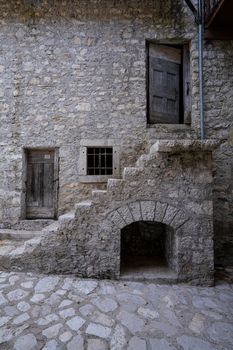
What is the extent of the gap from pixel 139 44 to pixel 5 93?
2936 millimetres

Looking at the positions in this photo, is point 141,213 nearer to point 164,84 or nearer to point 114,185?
point 114,185

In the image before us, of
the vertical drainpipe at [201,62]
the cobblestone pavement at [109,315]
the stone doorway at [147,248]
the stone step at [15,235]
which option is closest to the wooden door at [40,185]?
the stone step at [15,235]

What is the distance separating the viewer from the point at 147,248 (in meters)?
4.34

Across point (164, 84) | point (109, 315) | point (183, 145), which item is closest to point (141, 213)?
point (183, 145)

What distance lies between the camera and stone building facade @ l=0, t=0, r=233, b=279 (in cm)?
439

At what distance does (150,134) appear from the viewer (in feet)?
14.5

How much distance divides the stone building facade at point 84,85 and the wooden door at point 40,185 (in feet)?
0.41

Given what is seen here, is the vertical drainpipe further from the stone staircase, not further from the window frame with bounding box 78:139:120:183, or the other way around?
the window frame with bounding box 78:139:120:183

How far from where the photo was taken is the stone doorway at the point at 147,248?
11.9 ft

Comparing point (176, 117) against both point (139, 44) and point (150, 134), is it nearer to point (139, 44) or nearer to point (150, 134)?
point (150, 134)

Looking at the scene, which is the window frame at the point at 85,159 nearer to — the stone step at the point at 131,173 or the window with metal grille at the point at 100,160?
the window with metal grille at the point at 100,160

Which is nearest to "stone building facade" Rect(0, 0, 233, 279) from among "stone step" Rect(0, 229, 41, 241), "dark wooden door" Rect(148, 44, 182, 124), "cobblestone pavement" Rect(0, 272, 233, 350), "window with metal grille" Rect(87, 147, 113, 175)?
"window with metal grille" Rect(87, 147, 113, 175)

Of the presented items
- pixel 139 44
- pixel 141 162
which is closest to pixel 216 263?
pixel 141 162

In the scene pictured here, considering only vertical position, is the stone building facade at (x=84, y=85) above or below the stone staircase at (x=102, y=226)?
above
